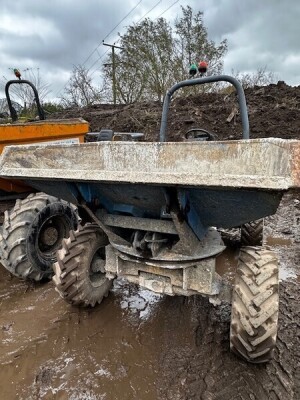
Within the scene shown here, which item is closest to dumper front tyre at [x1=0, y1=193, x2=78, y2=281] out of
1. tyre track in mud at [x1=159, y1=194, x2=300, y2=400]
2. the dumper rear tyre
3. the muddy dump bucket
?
the muddy dump bucket

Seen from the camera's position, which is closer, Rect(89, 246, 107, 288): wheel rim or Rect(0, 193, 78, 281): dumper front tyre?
Rect(89, 246, 107, 288): wheel rim

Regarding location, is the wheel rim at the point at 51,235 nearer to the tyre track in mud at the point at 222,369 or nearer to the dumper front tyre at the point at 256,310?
the tyre track in mud at the point at 222,369

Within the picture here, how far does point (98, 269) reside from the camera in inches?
113

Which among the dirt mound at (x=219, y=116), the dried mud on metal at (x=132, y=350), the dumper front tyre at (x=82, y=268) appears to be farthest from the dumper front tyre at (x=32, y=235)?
the dirt mound at (x=219, y=116)

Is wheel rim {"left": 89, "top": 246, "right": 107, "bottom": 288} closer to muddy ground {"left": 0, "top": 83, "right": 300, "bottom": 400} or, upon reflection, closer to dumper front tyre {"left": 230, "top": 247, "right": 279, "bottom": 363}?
muddy ground {"left": 0, "top": 83, "right": 300, "bottom": 400}

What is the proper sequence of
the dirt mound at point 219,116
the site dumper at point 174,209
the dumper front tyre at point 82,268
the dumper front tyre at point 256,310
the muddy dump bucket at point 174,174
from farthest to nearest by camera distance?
the dirt mound at point 219,116
the dumper front tyre at point 82,268
the dumper front tyre at point 256,310
the site dumper at point 174,209
the muddy dump bucket at point 174,174

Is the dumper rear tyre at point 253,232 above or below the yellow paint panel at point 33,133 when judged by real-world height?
below

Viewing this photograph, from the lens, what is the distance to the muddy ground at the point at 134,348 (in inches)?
85.2

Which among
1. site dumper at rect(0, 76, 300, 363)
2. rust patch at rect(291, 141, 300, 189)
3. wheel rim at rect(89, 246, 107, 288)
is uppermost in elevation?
rust patch at rect(291, 141, 300, 189)

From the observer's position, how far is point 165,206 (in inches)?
79.9

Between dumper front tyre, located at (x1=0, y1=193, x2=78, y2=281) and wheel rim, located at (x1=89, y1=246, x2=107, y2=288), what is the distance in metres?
0.69

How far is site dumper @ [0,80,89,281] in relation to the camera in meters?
3.12

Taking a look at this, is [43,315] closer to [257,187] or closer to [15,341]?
[15,341]

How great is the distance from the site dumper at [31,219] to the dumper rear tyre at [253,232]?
1.81 meters
